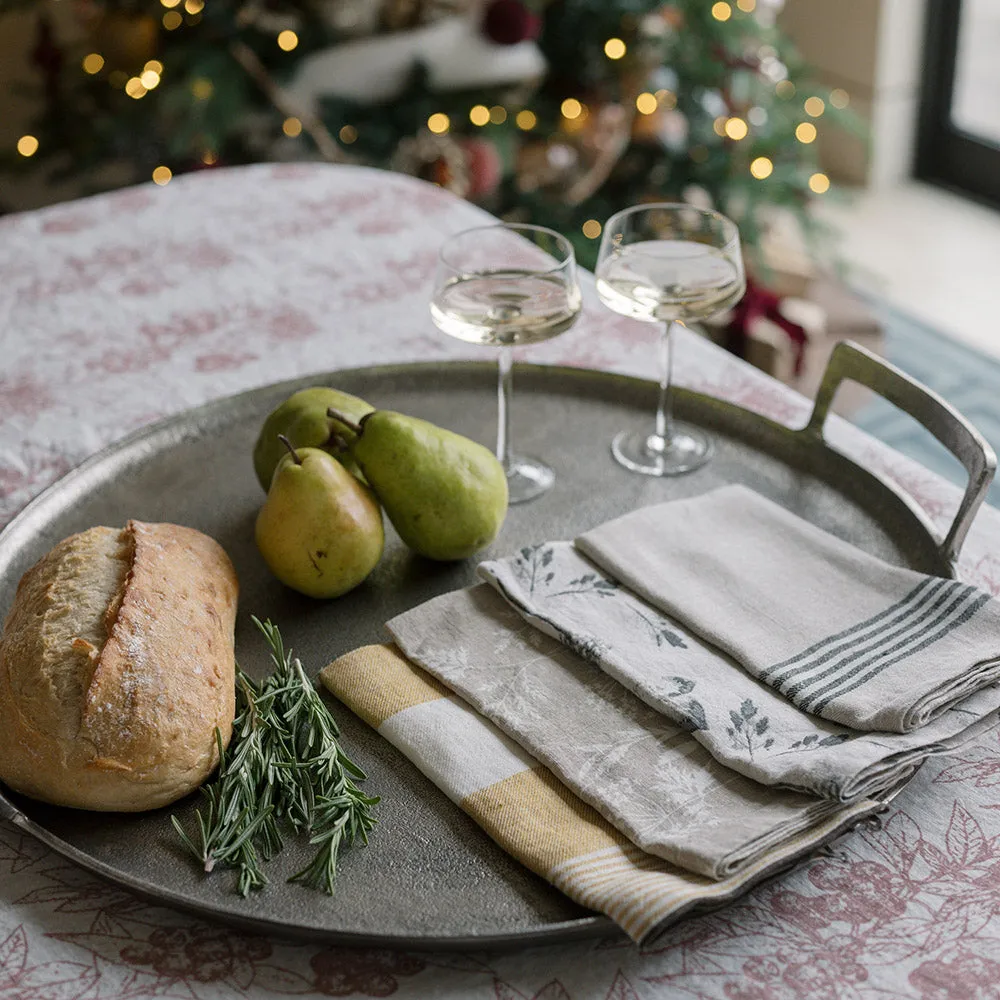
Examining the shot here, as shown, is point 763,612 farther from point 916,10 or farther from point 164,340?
point 916,10

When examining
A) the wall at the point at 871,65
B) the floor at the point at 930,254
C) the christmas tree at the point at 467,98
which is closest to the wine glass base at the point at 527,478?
the christmas tree at the point at 467,98

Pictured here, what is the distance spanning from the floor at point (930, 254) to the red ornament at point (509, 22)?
3.08ft

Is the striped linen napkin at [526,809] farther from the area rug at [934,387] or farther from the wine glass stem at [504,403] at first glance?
the area rug at [934,387]

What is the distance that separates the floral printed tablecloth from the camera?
68 centimetres

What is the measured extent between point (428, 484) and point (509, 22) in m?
1.81

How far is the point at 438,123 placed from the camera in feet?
8.62

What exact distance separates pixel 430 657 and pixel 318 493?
159mm

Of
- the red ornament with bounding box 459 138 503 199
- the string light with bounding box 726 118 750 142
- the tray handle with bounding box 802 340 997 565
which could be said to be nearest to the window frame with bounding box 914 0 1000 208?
the string light with bounding box 726 118 750 142

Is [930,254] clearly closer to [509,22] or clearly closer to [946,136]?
[946,136]

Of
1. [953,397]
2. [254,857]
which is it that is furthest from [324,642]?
[953,397]

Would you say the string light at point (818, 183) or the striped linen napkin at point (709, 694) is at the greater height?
the striped linen napkin at point (709, 694)

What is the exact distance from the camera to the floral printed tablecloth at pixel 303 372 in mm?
682

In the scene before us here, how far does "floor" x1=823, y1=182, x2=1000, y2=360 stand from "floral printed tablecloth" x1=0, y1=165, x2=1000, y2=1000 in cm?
174

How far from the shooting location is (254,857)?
74 centimetres
